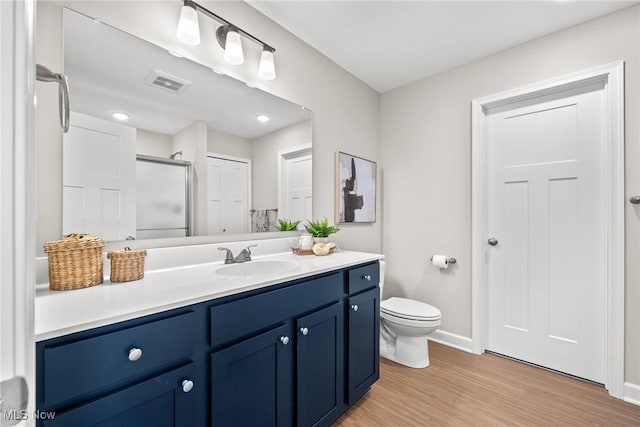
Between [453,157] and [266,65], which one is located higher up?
[266,65]

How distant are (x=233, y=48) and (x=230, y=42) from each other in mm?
33

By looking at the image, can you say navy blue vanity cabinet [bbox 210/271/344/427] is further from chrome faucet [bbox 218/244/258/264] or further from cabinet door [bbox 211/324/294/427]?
chrome faucet [bbox 218/244/258/264]

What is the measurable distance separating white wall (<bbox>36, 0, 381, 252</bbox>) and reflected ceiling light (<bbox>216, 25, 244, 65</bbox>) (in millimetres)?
42

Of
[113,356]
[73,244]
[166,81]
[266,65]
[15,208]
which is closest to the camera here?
[15,208]

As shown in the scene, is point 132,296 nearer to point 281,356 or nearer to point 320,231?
point 281,356

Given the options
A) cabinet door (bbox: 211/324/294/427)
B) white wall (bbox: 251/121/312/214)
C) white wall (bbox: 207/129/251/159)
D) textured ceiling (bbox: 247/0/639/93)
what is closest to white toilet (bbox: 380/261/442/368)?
white wall (bbox: 251/121/312/214)

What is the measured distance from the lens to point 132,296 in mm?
875

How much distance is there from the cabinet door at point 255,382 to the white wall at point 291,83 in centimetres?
86

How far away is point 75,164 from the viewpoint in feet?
3.70

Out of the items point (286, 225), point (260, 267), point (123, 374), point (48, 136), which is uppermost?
point (48, 136)

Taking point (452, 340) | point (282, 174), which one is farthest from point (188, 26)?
point (452, 340)

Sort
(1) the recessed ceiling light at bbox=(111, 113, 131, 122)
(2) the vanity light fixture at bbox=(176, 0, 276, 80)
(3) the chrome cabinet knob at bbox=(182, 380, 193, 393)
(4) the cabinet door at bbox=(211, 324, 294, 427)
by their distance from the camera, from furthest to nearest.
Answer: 1. (2) the vanity light fixture at bbox=(176, 0, 276, 80)
2. (1) the recessed ceiling light at bbox=(111, 113, 131, 122)
3. (4) the cabinet door at bbox=(211, 324, 294, 427)
4. (3) the chrome cabinet knob at bbox=(182, 380, 193, 393)

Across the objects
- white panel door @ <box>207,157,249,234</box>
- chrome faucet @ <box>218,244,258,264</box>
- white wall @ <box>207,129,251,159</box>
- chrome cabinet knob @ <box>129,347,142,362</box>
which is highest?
white wall @ <box>207,129,251,159</box>

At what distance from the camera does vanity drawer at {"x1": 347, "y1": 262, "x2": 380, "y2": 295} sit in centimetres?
157
